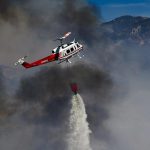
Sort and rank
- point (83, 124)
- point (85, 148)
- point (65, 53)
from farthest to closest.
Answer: point (85, 148) < point (83, 124) < point (65, 53)

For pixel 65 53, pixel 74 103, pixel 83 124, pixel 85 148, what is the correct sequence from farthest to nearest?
pixel 85 148
pixel 83 124
pixel 74 103
pixel 65 53

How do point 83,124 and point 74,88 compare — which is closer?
point 74,88

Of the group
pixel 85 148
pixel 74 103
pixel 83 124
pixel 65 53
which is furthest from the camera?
pixel 85 148

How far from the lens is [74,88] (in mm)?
144250

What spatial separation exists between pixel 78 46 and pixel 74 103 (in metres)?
24.0

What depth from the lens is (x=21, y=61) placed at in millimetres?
148875

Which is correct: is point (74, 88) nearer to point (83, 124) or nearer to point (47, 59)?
point (47, 59)

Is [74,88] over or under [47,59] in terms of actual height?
under

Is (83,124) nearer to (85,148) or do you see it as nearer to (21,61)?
(85,148)

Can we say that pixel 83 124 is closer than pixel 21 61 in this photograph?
No

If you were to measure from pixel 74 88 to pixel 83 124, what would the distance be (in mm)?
31510

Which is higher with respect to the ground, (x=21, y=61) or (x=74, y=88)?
(x=21, y=61)

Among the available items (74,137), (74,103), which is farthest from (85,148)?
(74,103)

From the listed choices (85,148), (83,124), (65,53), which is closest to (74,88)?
(65,53)
